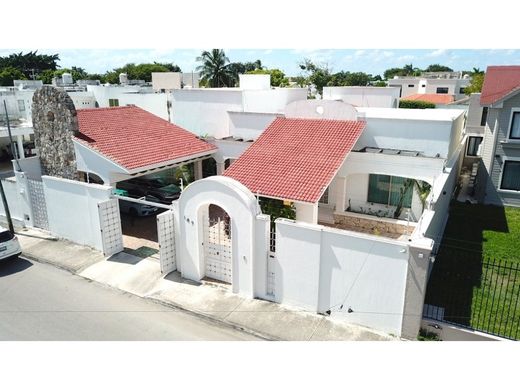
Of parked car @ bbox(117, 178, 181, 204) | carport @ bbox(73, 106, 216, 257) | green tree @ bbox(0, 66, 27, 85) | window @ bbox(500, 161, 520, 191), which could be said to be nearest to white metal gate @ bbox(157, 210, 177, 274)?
carport @ bbox(73, 106, 216, 257)

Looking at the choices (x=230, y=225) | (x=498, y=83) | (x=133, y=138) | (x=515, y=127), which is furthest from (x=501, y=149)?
(x=133, y=138)

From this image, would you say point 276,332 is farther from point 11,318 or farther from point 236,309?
point 11,318

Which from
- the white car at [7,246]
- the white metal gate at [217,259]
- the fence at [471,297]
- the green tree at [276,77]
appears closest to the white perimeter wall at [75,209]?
the white car at [7,246]

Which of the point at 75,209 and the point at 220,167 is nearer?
the point at 75,209

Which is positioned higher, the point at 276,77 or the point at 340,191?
the point at 276,77

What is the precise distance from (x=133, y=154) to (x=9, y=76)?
75.5 metres

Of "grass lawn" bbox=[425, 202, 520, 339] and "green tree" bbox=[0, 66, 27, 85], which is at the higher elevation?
"green tree" bbox=[0, 66, 27, 85]

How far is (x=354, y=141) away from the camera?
1739 centimetres

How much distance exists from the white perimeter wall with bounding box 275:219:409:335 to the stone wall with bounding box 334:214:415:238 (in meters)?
6.86

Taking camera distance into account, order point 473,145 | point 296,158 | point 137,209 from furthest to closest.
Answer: point 473,145 < point 137,209 < point 296,158

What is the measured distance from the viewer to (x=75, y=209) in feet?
54.0

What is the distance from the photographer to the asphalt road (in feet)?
35.6

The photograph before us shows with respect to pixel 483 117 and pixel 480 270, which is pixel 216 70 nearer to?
pixel 483 117

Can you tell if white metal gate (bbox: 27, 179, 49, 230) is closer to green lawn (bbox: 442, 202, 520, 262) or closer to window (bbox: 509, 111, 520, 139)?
green lawn (bbox: 442, 202, 520, 262)
